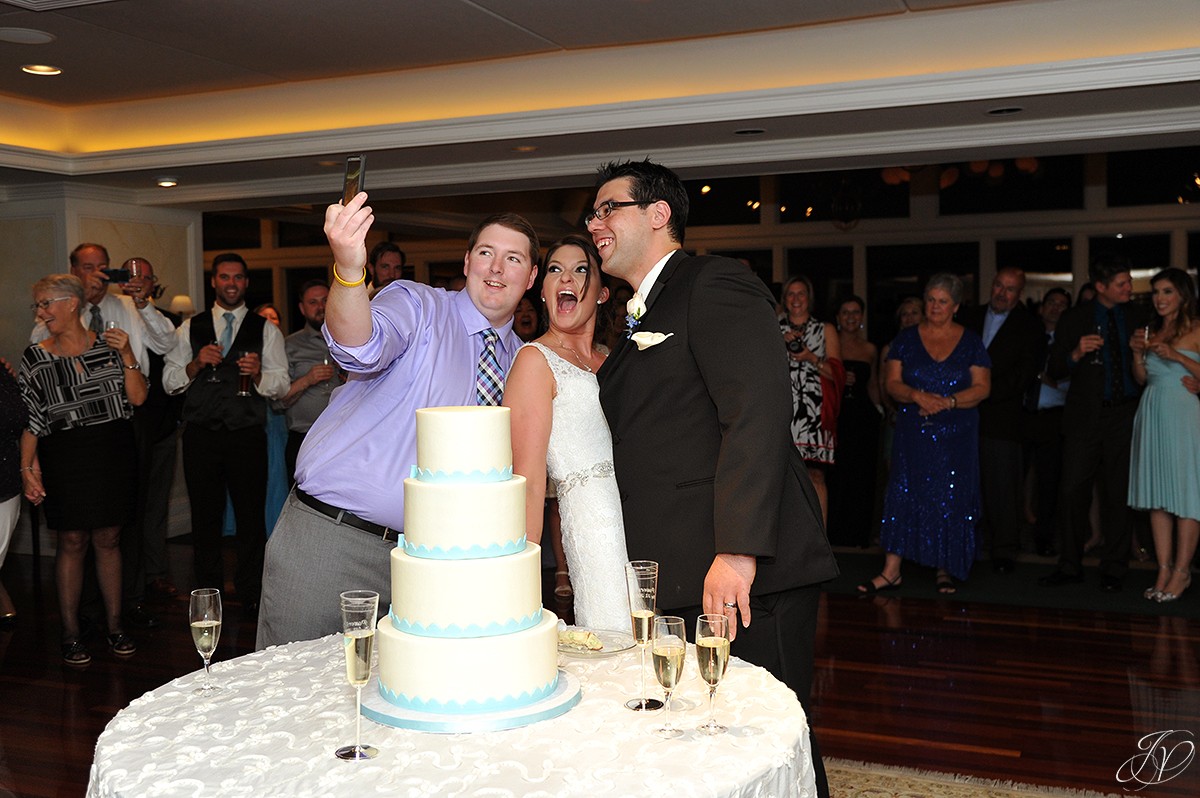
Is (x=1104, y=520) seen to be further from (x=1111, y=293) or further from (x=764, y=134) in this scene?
(x=764, y=134)

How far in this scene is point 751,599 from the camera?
8.36 ft

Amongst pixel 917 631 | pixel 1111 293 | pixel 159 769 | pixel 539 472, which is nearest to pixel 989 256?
pixel 1111 293

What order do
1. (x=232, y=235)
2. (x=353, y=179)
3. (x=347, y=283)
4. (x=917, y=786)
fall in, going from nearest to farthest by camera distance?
(x=353, y=179) → (x=347, y=283) → (x=917, y=786) → (x=232, y=235)

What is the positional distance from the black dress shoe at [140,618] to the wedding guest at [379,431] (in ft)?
10.5

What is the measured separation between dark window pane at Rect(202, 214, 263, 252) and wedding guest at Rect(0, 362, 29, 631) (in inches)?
412

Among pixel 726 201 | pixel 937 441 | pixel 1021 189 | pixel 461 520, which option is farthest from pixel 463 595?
pixel 726 201

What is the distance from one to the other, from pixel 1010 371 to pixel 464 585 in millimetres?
5591

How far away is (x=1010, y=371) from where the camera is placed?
21.9ft

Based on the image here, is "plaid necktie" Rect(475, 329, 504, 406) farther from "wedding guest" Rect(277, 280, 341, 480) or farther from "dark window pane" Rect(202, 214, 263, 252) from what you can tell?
"dark window pane" Rect(202, 214, 263, 252)

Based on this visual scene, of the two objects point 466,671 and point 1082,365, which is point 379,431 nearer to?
point 466,671

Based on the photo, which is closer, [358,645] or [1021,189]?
[358,645]

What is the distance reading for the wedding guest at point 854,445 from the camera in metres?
7.49

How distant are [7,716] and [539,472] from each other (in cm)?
288

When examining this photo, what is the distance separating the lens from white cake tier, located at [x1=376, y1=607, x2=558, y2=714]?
180cm
